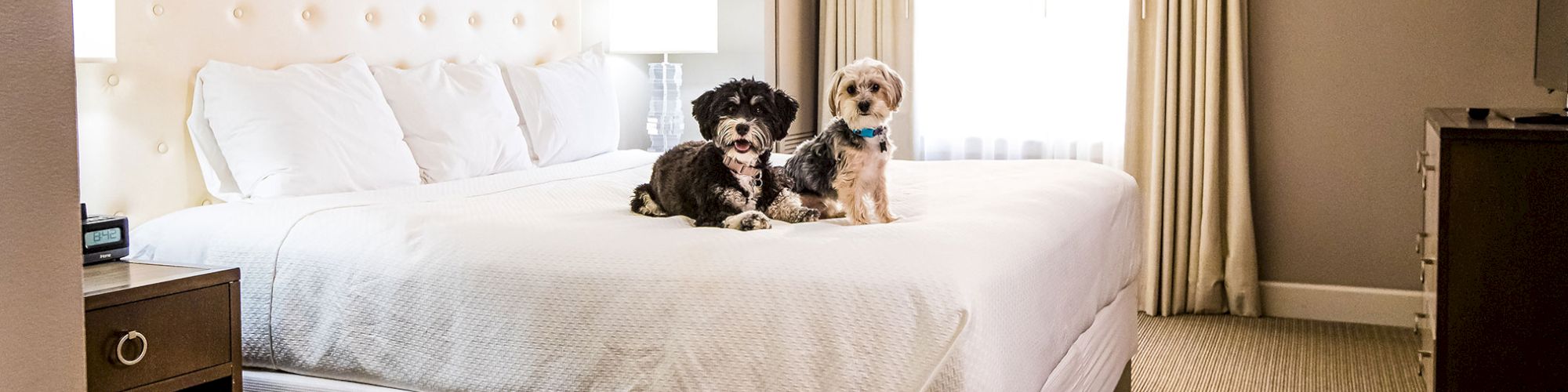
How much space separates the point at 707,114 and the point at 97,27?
1053 mm

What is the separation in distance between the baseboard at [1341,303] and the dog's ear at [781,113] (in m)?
2.76

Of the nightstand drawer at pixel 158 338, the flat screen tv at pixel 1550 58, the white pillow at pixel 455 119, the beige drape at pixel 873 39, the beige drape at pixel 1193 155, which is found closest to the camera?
the nightstand drawer at pixel 158 338

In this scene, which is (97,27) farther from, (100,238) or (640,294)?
(640,294)

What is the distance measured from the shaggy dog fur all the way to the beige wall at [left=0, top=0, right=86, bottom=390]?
120cm

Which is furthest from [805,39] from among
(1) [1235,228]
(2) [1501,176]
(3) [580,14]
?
(2) [1501,176]

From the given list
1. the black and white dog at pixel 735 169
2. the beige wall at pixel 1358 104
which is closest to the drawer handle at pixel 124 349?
the black and white dog at pixel 735 169

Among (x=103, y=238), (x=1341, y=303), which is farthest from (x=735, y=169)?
(x=1341, y=303)

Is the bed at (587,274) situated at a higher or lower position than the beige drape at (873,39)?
lower

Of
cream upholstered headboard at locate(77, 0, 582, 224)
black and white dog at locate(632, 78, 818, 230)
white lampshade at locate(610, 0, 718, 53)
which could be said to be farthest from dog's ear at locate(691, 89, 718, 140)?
white lampshade at locate(610, 0, 718, 53)

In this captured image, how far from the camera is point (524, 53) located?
3.76 m

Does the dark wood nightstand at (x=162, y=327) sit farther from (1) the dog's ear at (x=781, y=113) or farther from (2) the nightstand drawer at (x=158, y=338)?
(1) the dog's ear at (x=781, y=113)

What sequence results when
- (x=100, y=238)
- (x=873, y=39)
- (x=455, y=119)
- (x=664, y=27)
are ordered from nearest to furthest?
(x=100, y=238)
(x=455, y=119)
(x=664, y=27)
(x=873, y=39)

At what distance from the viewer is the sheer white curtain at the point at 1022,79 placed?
172 inches

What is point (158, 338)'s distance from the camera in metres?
1.84
